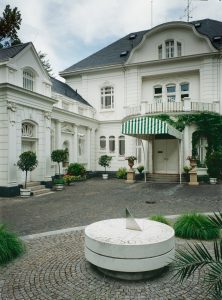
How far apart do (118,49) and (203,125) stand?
12555mm

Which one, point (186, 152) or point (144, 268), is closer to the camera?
point (144, 268)

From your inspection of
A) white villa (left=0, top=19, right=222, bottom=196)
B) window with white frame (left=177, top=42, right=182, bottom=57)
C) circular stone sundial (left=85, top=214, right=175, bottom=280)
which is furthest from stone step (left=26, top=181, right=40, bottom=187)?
window with white frame (left=177, top=42, right=182, bottom=57)

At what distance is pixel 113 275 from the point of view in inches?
177

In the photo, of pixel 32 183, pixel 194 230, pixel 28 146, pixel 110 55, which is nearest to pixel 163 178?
pixel 32 183

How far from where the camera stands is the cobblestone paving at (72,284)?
156 inches

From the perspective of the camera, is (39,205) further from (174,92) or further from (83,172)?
(174,92)

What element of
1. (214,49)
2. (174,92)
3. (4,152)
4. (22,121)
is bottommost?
(4,152)

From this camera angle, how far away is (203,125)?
64.5 feet

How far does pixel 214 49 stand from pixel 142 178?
455 inches

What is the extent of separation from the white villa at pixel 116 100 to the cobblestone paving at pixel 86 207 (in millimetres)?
3172

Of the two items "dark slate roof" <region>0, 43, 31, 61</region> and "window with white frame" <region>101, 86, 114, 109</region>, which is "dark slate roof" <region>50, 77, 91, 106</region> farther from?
"dark slate roof" <region>0, 43, 31, 61</region>

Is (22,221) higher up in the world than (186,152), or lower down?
lower down

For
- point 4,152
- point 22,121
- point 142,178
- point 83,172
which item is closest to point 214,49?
point 142,178

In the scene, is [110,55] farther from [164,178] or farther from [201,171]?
[201,171]
